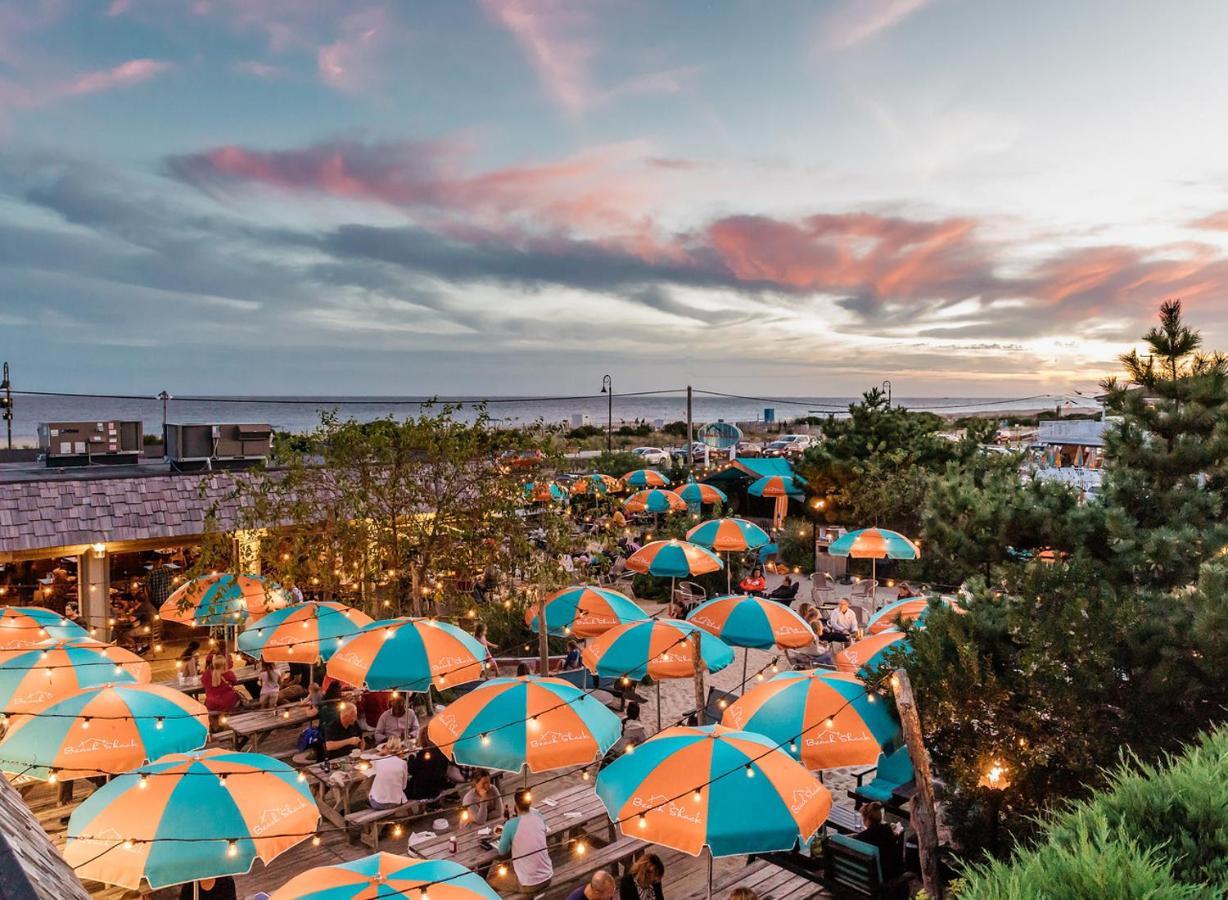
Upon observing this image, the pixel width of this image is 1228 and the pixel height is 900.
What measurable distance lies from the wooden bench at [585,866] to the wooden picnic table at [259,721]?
4.76m

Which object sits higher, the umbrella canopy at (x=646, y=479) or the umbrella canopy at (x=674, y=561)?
the umbrella canopy at (x=646, y=479)

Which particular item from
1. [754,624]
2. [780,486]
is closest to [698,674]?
[754,624]

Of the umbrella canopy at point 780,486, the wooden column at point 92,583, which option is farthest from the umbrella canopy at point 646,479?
the wooden column at point 92,583

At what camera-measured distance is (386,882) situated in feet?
14.9

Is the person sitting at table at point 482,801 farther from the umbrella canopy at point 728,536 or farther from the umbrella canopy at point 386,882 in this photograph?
the umbrella canopy at point 728,536

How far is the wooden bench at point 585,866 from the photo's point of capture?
688cm

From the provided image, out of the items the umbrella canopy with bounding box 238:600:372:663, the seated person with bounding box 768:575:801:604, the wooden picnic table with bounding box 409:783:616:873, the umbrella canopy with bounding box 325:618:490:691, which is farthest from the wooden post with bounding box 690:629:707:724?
the seated person with bounding box 768:575:801:604

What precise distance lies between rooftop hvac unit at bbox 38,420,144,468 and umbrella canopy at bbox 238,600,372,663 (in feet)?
27.9

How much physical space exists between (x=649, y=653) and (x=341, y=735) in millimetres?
4013

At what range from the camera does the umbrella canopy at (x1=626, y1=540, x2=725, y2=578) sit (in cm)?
1355

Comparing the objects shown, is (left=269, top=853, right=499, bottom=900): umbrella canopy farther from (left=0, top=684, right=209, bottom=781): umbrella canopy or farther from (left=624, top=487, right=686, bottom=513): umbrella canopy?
(left=624, top=487, right=686, bottom=513): umbrella canopy

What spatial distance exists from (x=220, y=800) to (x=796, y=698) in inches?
194

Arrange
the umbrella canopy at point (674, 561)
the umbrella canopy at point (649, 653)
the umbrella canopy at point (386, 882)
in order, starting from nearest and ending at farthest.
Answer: the umbrella canopy at point (386, 882) < the umbrella canopy at point (649, 653) < the umbrella canopy at point (674, 561)

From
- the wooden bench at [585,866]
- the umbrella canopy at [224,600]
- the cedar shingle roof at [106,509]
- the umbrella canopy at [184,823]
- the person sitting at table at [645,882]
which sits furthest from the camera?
the cedar shingle roof at [106,509]
